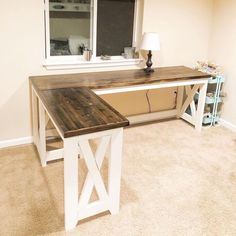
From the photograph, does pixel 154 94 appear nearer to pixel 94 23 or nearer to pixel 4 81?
pixel 94 23

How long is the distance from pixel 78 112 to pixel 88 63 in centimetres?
132

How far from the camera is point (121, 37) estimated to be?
3559mm

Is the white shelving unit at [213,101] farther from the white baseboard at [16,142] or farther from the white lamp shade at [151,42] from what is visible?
the white baseboard at [16,142]

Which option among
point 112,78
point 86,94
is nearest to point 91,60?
point 112,78

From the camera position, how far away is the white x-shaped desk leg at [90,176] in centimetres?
186

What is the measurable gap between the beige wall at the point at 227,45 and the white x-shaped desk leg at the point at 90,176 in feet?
7.41

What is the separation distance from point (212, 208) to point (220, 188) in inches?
12.4

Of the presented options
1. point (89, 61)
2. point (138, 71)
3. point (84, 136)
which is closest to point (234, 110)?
point (138, 71)

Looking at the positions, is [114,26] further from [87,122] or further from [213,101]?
[87,122]

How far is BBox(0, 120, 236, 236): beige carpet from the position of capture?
2.07 meters

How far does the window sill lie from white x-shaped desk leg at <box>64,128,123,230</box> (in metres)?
Answer: 1.41

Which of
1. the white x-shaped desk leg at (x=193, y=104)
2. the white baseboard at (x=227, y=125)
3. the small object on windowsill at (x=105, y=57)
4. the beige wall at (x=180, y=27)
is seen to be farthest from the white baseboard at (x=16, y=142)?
the white baseboard at (x=227, y=125)

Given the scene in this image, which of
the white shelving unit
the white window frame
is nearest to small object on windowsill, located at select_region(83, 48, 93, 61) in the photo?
the white window frame

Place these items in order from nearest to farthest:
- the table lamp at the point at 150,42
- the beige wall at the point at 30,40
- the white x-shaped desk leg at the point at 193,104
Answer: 1. the beige wall at the point at 30,40
2. the table lamp at the point at 150,42
3. the white x-shaped desk leg at the point at 193,104
